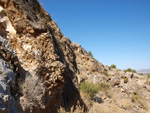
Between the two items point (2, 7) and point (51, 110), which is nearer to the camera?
point (51, 110)

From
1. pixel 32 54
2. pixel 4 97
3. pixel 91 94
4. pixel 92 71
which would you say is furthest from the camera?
pixel 92 71

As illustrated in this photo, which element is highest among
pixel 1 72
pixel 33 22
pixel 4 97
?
pixel 33 22

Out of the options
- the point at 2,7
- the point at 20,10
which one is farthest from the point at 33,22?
the point at 2,7

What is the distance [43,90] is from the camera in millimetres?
3443

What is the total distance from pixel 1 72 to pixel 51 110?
2107 millimetres

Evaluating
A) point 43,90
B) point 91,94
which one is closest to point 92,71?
point 91,94

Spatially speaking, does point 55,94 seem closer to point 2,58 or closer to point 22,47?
point 22,47

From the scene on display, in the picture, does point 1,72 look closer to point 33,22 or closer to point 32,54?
point 32,54

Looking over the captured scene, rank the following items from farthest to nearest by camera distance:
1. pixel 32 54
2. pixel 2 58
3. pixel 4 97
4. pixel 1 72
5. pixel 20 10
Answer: pixel 20 10
pixel 32 54
pixel 2 58
pixel 1 72
pixel 4 97

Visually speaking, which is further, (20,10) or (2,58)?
(20,10)

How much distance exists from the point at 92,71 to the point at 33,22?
958 cm

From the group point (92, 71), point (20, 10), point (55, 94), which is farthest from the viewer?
point (92, 71)

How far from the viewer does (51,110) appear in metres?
3.86

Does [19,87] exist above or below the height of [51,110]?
above
